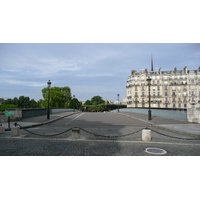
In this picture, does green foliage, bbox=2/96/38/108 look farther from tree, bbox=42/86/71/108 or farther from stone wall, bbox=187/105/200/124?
stone wall, bbox=187/105/200/124

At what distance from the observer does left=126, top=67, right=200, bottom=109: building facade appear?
75.6m

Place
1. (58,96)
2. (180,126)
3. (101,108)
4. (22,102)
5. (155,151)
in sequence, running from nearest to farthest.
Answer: (155,151)
(180,126)
(58,96)
(101,108)
(22,102)

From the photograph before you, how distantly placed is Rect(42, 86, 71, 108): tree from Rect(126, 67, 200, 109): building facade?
34.5 meters

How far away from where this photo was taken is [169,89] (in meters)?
77.1

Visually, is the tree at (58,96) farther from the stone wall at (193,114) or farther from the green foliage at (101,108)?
the stone wall at (193,114)

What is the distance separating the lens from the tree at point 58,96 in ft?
243

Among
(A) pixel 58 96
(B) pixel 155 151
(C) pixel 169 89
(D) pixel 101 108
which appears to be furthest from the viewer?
(D) pixel 101 108

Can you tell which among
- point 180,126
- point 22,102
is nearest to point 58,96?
point 22,102

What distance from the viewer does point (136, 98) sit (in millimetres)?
78938

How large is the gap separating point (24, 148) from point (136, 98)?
75257 mm

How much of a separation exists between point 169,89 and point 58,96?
54437 mm

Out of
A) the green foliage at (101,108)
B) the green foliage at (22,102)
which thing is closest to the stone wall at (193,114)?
the green foliage at (101,108)

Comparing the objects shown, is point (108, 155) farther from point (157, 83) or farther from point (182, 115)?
point (157, 83)

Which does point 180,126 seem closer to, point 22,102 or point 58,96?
point 58,96
